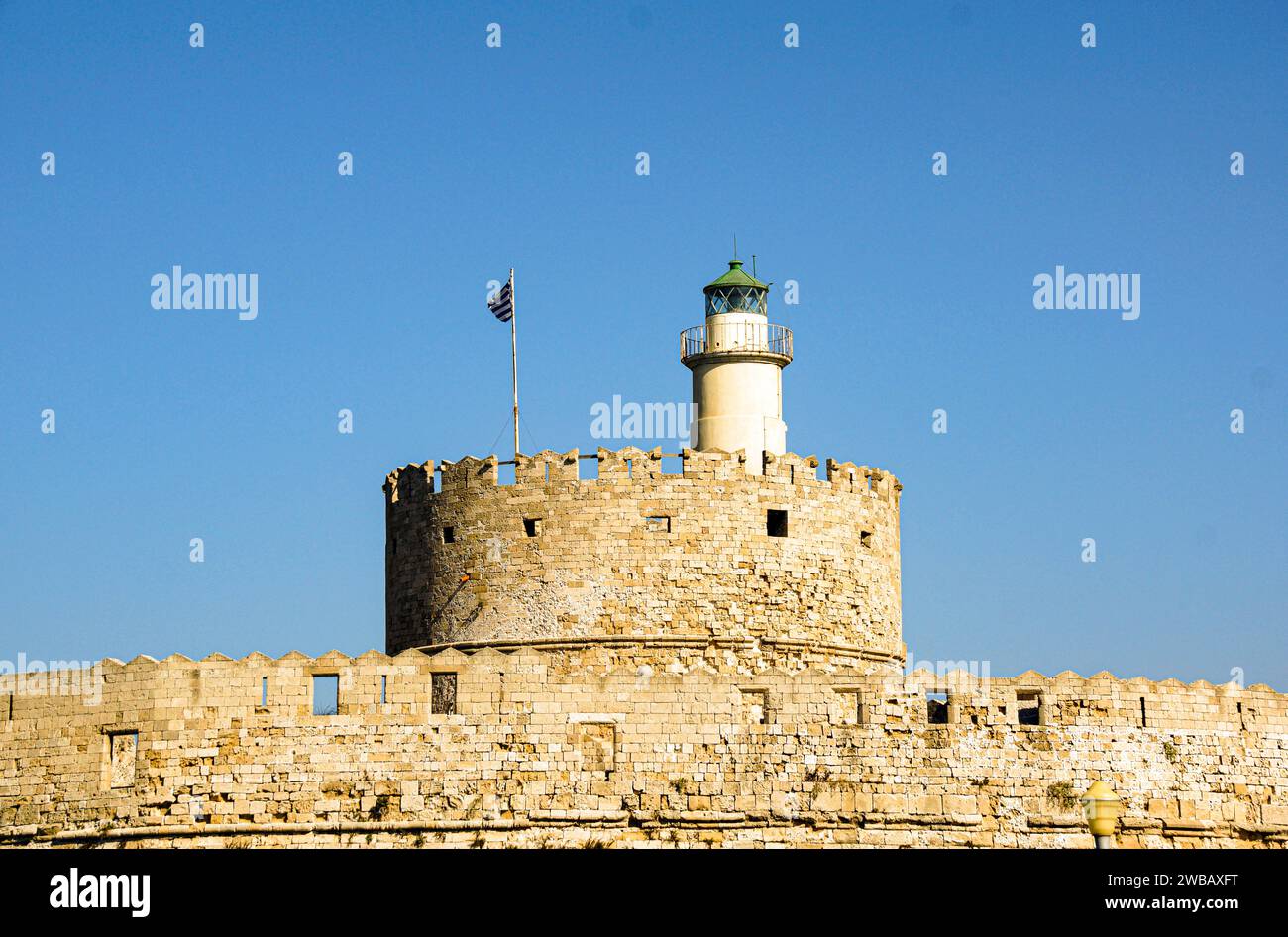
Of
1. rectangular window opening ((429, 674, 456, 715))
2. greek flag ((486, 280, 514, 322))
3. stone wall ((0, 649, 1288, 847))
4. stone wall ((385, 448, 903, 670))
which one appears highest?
greek flag ((486, 280, 514, 322))

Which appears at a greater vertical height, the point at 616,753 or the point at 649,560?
the point at 649,560

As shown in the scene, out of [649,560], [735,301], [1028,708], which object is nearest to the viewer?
[1028,708]

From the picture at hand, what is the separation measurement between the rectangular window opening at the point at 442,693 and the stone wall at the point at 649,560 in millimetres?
3037

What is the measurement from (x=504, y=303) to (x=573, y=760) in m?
9.11

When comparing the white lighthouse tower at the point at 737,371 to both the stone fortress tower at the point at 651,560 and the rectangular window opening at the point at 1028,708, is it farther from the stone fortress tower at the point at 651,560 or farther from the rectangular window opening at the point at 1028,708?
the rectangular window opening at the point at 1028,708

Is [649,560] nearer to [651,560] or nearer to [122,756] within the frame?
[651,560]

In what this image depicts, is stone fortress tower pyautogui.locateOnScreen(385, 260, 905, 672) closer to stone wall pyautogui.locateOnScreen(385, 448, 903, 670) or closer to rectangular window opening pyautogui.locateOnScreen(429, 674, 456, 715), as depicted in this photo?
stone wall pyautogui.locateOnScreen(385, 448, 903, 670)

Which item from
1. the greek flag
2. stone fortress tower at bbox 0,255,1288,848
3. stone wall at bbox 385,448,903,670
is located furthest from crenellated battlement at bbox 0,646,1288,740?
the greek flag

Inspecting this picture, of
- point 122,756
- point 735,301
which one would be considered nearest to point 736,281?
point 735,301

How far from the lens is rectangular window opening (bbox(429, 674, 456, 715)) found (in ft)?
101

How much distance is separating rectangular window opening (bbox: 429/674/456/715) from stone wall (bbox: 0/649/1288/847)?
25 millimetres

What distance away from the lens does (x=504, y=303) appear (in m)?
36.9
